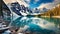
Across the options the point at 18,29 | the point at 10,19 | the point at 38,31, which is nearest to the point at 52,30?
the point at 38,31

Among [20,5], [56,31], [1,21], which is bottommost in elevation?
[56,31]

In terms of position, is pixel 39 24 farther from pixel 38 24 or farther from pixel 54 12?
pixel 54 12

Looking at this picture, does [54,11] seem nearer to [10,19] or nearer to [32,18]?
[32,18]

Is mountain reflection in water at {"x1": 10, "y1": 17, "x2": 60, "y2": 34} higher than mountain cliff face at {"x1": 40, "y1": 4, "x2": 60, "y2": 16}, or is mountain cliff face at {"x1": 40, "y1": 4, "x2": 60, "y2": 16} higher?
mountain cliff face at {"x1": 40, "y1": 4, "x2": 60, "y2": 16}

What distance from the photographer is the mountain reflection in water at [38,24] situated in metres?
1.68

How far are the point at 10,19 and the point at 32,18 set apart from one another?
0.28m

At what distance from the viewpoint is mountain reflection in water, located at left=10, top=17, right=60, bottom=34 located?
1.68 m

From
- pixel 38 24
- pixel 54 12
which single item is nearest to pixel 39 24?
pixel 38 24

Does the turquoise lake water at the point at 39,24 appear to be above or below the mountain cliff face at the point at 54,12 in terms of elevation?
below

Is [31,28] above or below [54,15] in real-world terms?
below

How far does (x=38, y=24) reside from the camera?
1.72 meters

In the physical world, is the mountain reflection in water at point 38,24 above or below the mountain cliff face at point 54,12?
below

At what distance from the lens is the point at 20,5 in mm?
1783

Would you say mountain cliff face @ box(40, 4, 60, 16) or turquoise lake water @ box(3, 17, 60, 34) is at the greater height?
mountain cliff face @ box(40, 4, 60, 16)
